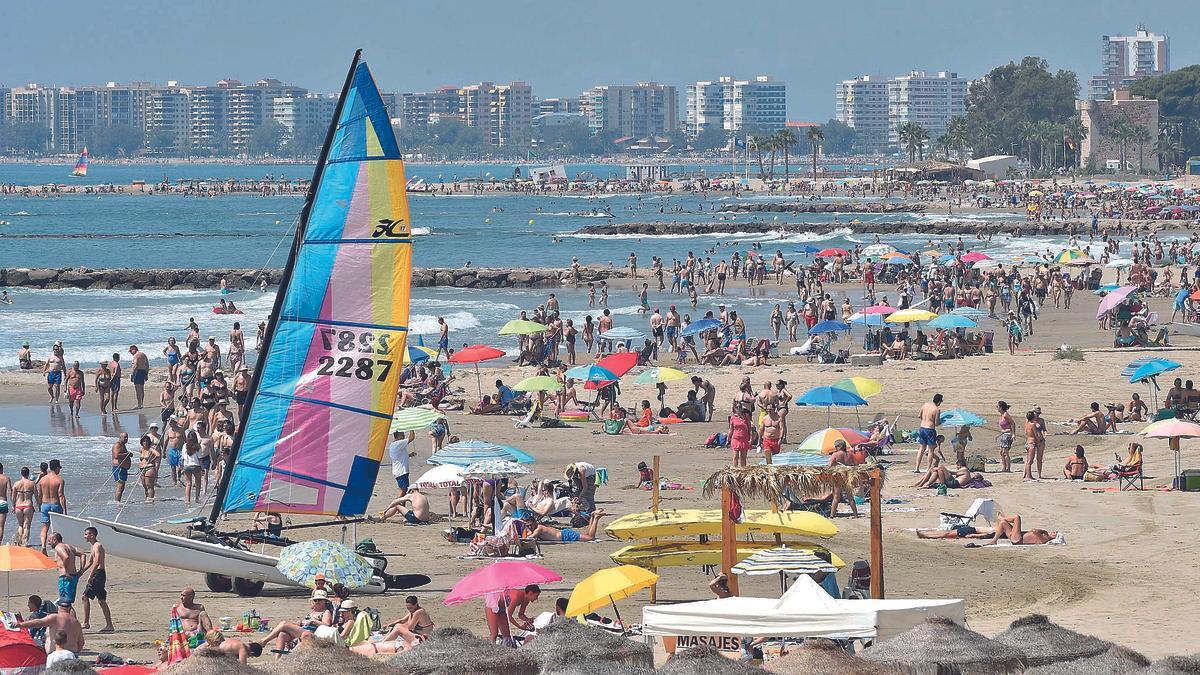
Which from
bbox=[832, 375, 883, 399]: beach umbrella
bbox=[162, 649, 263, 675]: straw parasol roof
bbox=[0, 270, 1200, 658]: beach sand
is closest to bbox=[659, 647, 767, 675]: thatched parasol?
bbox=[162, 649, 263, 675]: straw parasol roof

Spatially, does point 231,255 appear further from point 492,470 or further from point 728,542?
point 728,542

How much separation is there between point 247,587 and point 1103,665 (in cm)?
799

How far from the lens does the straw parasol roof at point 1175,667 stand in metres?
9.29

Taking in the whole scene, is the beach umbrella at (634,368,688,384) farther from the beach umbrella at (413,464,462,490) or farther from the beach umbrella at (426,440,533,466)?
the beach umbrella at (413,464,462,490)

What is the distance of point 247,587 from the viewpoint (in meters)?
→ 14.8

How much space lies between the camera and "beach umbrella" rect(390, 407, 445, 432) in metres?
20.5

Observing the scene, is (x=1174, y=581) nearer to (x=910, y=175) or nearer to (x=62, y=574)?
(x=62, y=574)

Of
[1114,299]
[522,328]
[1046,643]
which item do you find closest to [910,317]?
[1114,299]

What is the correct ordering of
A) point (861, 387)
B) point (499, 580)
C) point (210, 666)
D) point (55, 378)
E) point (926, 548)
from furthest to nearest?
point (55, 378)
point (861, 387)
point (926, 548)
point (499, 580)
point (210, 666)

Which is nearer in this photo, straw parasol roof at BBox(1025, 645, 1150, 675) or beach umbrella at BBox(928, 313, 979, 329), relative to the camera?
straw parasol roof at BBox(1025, 645, 1150, 675)

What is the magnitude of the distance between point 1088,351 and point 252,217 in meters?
95.9

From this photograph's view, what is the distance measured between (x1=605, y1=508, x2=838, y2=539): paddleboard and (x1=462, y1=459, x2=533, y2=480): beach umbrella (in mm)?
2531

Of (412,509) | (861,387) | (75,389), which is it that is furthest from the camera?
(75,389)

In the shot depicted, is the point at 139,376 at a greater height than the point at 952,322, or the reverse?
the point at 952,322
